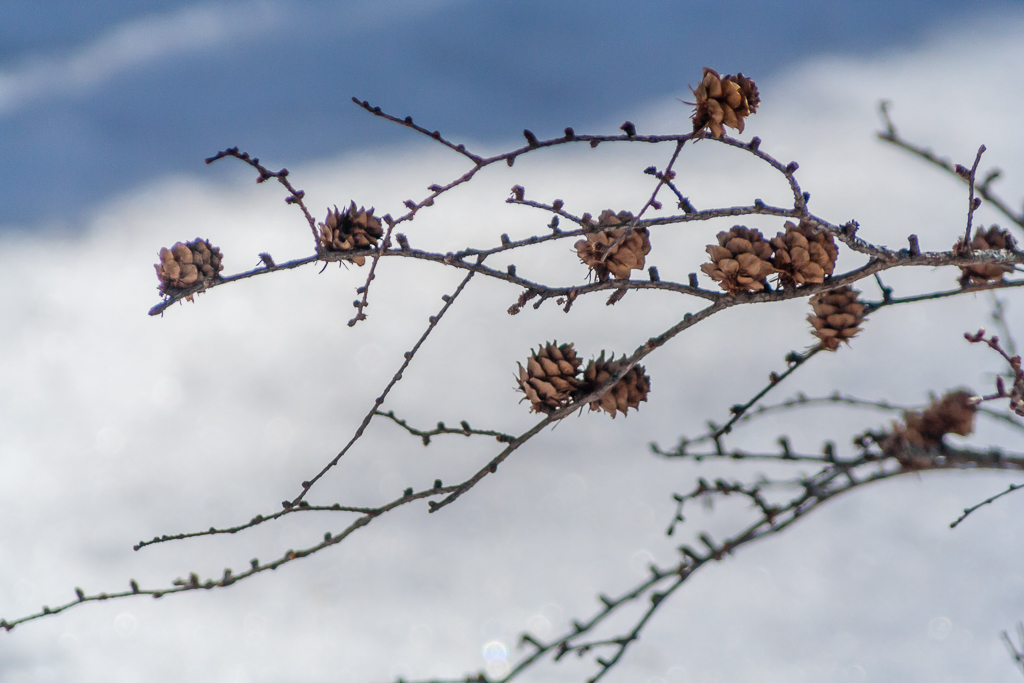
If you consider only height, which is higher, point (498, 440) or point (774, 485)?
point (498, 440)

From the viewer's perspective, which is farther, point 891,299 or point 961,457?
point 891,299

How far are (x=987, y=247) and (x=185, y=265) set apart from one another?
89cm

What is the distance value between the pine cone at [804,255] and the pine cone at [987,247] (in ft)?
0.67

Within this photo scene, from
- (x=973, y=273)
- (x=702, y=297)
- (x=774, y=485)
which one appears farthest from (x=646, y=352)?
(x=973, y=273)

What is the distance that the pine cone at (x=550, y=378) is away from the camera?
2.30ft

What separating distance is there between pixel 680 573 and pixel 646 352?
26cm

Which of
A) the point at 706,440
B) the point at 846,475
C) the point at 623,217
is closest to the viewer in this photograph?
the point at 846,475

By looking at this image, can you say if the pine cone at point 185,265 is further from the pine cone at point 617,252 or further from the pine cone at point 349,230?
the pine cone at point 617,252

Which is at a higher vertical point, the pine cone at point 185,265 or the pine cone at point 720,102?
the pine cone at point 185,265

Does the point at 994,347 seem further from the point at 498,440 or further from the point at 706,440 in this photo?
the point at 498,440

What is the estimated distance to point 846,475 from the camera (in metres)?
0.43

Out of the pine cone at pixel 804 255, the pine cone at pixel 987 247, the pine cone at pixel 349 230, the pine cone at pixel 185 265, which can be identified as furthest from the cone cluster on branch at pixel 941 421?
the pine cone at pixel 185 265

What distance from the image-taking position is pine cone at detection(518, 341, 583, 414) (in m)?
0.70

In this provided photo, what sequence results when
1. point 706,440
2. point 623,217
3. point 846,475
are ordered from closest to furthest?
point 846,475 → point 706,440 → point 623,217
